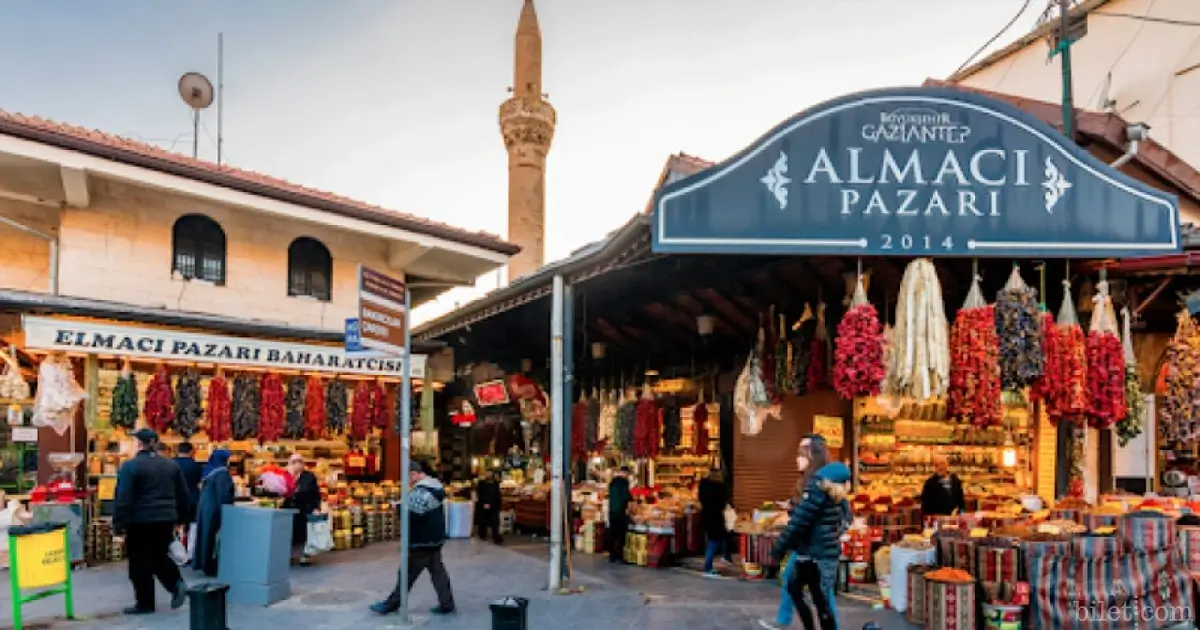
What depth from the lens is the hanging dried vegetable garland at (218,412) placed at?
540 inches

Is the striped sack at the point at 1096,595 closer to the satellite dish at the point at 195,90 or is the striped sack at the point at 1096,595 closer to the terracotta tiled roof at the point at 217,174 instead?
the terracotta tiled roof at the point at 217,174

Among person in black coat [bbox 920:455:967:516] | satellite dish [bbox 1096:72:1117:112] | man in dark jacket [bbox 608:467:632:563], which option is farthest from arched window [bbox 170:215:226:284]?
satellite dish [bbox 1096:72:1117:112]

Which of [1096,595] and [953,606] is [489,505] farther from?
[1096,595]

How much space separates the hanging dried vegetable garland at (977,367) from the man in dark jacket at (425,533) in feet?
17.7

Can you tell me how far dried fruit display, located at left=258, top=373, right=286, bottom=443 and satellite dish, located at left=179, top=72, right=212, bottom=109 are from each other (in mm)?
8819

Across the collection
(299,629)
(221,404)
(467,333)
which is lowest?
(299,629)

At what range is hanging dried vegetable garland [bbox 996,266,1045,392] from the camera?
8.70m

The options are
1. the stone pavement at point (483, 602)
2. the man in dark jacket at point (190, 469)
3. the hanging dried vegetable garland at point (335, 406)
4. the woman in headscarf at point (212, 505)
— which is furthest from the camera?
the hanging dried vegetable garland at point (335, 406)

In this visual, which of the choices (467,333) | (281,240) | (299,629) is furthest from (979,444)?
(281,240)

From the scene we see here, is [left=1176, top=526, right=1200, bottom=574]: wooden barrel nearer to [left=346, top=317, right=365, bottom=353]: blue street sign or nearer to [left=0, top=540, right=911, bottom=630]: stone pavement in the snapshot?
[left=0, top=540, right=911, bottom=630]: stone pavement

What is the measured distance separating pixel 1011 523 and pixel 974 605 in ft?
5.89

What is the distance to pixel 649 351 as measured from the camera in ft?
56.3

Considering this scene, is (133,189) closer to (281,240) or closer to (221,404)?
(281,240)

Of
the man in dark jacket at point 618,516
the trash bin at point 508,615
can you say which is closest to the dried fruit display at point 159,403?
the man in dark jacket at point 618,516
